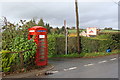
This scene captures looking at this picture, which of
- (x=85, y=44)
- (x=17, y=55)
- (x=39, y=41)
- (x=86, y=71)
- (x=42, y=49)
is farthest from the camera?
(x=85, y=44)

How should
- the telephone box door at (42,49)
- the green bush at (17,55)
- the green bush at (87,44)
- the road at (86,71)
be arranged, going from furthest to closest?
the green bush at (87,44), the telephone box door at (42,49), the green bush at (17,55), the road at (86,71)

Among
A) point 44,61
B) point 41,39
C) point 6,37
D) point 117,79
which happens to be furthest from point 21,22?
point 117,79

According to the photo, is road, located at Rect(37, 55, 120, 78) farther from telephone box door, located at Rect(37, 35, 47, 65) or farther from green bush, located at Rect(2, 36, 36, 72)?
green bush, located at Rect(2, 36, 36, 72)

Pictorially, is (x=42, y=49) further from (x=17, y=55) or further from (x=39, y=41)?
(x=17, y=55)

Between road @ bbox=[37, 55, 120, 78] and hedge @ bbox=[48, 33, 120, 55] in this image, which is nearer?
road @ bbox=[37, 55, 120, 78]

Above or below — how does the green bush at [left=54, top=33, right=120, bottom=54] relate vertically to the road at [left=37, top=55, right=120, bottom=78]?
above

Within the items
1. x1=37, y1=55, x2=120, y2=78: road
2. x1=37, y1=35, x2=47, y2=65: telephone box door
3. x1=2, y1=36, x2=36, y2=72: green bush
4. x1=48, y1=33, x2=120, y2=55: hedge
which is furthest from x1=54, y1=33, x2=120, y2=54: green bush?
x1=2, y1=36, x2=36, y2=72: green bush

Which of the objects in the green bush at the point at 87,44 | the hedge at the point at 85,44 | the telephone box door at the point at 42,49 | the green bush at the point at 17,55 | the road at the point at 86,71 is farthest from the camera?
the green bush at the point at 87,44

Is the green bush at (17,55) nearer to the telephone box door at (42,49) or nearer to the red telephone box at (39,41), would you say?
the red telephone box at (39,41)

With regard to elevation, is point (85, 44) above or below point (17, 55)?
above

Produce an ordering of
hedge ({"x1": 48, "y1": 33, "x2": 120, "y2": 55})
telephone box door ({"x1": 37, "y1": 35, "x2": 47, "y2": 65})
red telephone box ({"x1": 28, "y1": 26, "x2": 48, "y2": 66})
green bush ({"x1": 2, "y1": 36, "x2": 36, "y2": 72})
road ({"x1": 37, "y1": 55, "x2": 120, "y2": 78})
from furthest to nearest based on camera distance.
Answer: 1. hedge ({"x1": 48, "y1": 33, "x2": 120, "y2": 55})
2. telephone box door ({"x1": 37, "y1": 35, "x2": 47, "y2": 65})
3. red telephone box ({"x1": 28, "y1": 26, "x2": 48, "y2": 66})
4. green bush ({"x1": 2, "y1": 36, "x2": 36, "y2": 72})
5. road ({"x1": 37, "y1": 55, "x2": 120, "y2": 78})

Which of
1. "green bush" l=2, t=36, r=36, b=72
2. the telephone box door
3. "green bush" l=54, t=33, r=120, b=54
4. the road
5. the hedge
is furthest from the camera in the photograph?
"green bush" l=54, t=33, r=120, b=54

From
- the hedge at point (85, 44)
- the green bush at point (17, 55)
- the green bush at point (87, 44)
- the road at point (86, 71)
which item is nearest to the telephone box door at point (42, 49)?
the green bush at point (17, 55)

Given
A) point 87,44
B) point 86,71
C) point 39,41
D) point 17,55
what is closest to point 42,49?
point 39,41
